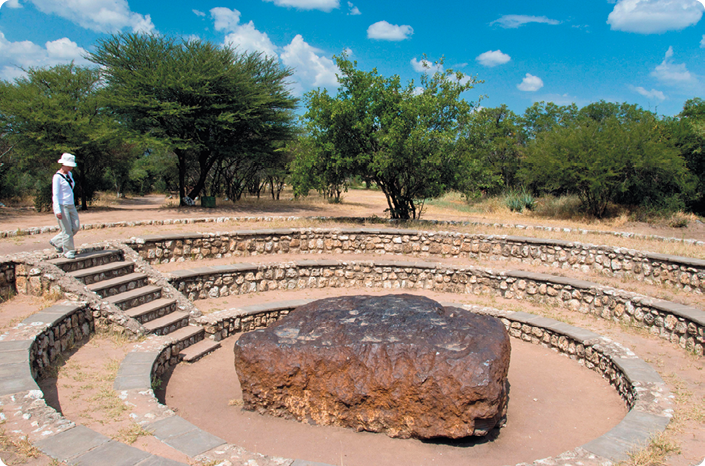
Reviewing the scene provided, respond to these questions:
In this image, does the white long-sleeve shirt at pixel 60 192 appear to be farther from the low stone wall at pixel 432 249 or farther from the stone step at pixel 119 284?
the low stone wall at pixel 432 249

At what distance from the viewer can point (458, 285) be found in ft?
35.1

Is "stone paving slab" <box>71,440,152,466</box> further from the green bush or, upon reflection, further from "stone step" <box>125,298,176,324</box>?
the green bush

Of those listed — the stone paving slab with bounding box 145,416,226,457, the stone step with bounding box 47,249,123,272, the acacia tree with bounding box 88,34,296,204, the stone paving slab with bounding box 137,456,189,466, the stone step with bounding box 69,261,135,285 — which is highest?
the acacia tree with bounding box 88,34,296,204

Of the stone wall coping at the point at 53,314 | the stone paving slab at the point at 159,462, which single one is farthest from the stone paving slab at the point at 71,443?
the stone wall coping at the point at 53,314

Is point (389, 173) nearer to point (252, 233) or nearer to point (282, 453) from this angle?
point (252, 233)

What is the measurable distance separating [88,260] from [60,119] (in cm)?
1487

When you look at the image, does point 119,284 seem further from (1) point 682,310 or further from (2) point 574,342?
(1) point 682,310

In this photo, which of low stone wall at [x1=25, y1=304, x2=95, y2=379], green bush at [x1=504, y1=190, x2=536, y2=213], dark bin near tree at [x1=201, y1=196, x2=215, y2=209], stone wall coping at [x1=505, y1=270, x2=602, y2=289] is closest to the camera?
low stone wall at [x1=25, y1=304, x2=95, y2=379]

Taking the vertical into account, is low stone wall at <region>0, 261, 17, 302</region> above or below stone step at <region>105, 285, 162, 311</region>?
above

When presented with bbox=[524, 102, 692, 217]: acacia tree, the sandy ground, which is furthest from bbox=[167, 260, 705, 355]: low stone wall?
bbox=[524, 102, 692, 217]: acacia tree

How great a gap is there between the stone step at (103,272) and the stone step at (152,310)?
0.95 metres

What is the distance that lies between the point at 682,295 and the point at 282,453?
8.40 metres

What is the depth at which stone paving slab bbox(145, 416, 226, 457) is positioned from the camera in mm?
3846

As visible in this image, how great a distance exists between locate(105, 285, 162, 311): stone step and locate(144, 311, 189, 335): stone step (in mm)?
501
